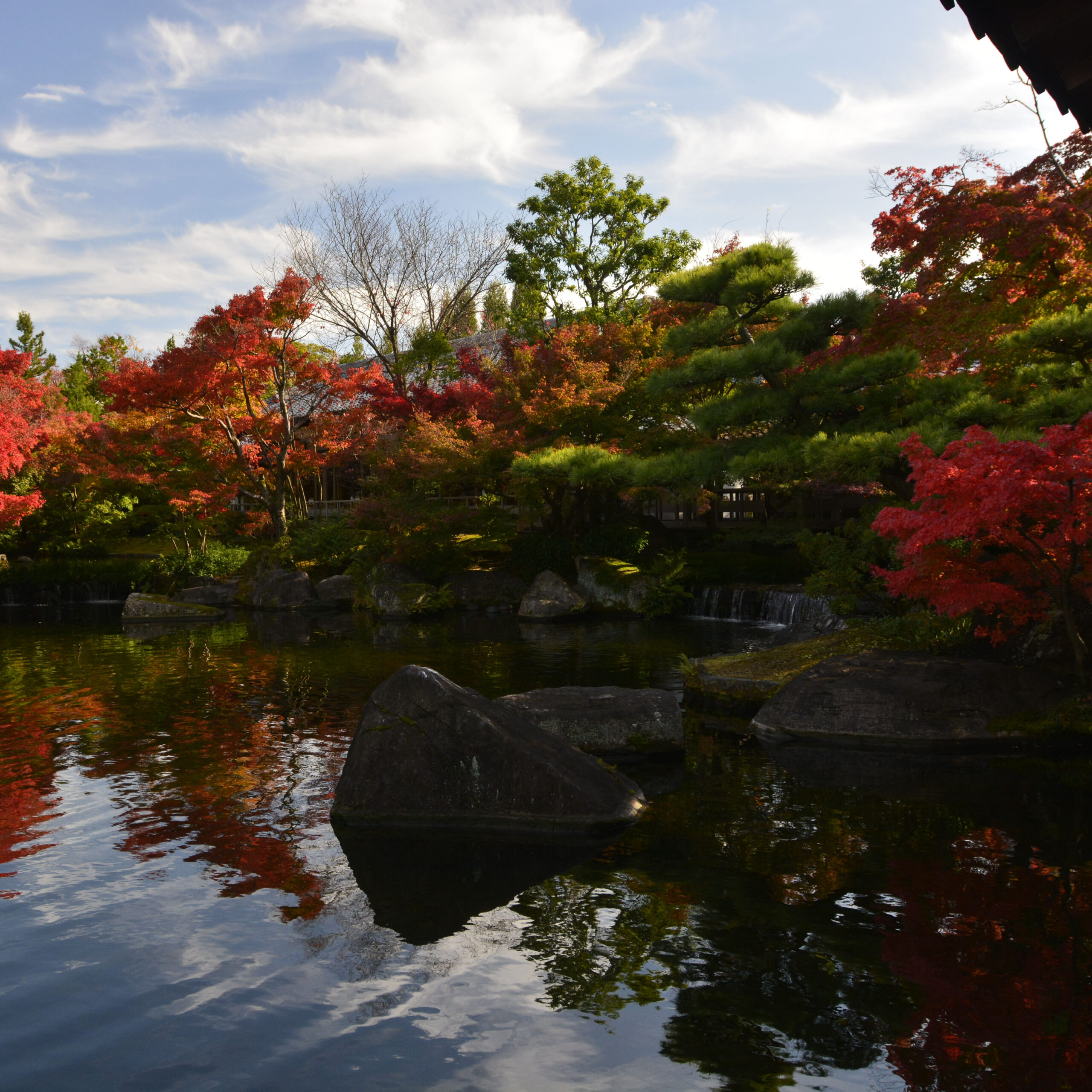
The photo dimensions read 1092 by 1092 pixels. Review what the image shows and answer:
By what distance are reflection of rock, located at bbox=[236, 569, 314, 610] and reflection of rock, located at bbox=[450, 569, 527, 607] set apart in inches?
165

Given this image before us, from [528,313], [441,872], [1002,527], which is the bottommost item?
[441,872]

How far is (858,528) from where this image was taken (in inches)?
539

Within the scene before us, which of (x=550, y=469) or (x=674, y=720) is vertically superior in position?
(x=550, y=469)

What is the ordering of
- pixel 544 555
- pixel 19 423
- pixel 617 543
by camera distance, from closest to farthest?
pixel 617 543
pixel 544 555
pixel 19 423

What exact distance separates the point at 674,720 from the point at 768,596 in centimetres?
1185

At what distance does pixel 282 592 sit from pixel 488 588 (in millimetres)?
5890

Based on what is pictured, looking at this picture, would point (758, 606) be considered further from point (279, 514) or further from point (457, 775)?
point (279, 514)

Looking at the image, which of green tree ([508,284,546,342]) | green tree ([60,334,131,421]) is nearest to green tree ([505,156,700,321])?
green tree ([508,284,546,342])

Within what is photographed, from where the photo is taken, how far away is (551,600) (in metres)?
21.8

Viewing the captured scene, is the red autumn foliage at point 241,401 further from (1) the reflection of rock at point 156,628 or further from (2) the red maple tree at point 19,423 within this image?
(1) the reflection of rock at point 156,628

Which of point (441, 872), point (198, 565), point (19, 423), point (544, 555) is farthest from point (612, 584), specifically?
point (19, 423)

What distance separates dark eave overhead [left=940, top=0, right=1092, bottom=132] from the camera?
386cm

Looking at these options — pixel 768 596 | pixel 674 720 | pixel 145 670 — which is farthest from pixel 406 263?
pixel 674 720

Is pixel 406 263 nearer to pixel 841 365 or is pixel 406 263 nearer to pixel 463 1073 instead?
pixel 841 365
